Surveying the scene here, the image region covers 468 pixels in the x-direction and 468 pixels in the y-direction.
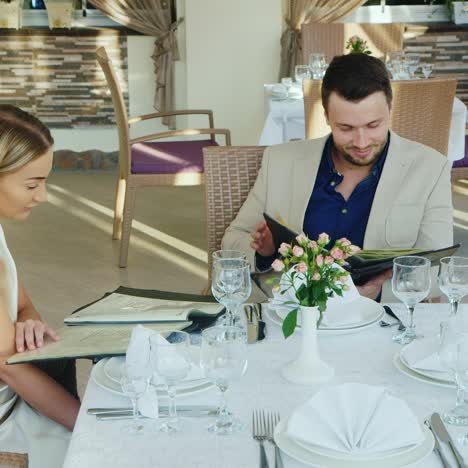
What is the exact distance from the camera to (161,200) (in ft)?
19.3

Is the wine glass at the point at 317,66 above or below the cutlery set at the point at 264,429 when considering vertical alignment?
above

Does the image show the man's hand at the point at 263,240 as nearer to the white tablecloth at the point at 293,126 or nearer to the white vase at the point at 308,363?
the white vase at the point at 308,363

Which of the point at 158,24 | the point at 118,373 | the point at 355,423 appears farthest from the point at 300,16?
the point at 355,423

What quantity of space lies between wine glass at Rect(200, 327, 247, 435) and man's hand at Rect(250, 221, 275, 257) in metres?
1.02

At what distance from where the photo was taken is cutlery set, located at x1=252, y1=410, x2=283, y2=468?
1326 mm

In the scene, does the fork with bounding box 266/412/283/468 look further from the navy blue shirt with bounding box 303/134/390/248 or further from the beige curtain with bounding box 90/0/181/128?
the beige curtain with bounding box 90/0/181/128

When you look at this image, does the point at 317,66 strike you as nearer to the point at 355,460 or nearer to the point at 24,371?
the point at 24,371

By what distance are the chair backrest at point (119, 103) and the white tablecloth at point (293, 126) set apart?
0.65 metres

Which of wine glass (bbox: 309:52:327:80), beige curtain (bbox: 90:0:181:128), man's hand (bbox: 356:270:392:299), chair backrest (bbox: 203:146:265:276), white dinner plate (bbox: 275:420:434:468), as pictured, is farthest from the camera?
beige curtain (bbox: 90:0:181:128)

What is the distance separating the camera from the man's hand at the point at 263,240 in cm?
242

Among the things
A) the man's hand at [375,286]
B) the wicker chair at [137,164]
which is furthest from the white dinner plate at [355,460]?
the wicker chair at [137,164]

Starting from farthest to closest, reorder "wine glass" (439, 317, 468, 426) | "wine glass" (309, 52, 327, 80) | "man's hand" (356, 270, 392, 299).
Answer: "wine glass" (309, 52, 327, 80)
"man's hand" (356, 270, 392, 299)
"wine glass" (439, 317, 468, 426)

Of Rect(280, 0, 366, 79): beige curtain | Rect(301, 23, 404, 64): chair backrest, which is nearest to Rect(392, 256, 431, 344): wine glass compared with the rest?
Rect(301, 23, 404, 64): chair backrest

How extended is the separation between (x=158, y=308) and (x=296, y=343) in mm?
299
